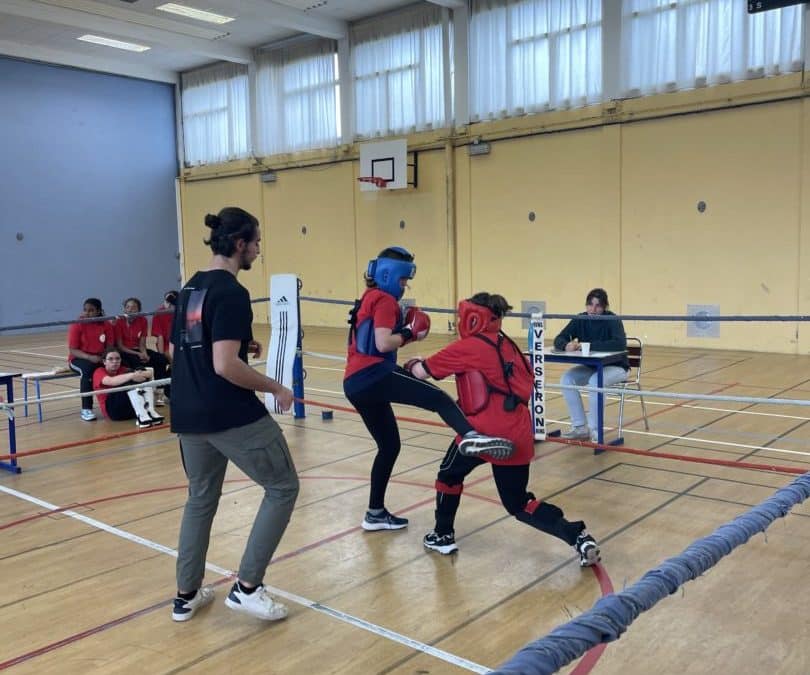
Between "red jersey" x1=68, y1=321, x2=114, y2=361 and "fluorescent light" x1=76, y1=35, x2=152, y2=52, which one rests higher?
"fluorescent light" x1=76, y1=35, x2=152, y2=52

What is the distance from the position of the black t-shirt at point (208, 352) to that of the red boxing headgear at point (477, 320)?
110 centimetres

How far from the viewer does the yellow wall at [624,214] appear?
11273 millimetres

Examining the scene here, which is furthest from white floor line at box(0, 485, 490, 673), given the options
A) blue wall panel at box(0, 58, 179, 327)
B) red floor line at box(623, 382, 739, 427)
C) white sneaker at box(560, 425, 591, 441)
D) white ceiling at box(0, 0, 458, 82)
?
blue wall panel at box(0, 58, 179, 327)

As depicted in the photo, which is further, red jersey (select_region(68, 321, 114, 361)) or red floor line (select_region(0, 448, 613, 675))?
red jersey (select_region(68, 321, 114, 361))

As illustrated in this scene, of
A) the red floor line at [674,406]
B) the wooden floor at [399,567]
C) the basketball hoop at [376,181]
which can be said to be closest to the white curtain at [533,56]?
the basketball hoop at [376,181]

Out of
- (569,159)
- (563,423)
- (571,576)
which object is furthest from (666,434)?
(569,159)

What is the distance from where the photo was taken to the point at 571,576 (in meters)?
3.52

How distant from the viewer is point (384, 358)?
394 cm

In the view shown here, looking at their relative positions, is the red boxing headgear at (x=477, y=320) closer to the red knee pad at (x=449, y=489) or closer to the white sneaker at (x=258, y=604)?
the red knee pad at (x=449, y=489)

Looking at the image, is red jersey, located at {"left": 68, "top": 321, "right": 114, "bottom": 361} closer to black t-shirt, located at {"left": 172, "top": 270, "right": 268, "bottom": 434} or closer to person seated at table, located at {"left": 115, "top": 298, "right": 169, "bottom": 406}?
person seated at table, located at {"left": 115, "top": 298, "right": 169, "bottom": 406}

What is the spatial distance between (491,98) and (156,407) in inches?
349

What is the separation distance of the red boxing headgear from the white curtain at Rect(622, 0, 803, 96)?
965 centimetres

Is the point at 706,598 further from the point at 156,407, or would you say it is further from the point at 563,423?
the point at 156,407

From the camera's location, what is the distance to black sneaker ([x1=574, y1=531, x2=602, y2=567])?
354 centimetres
